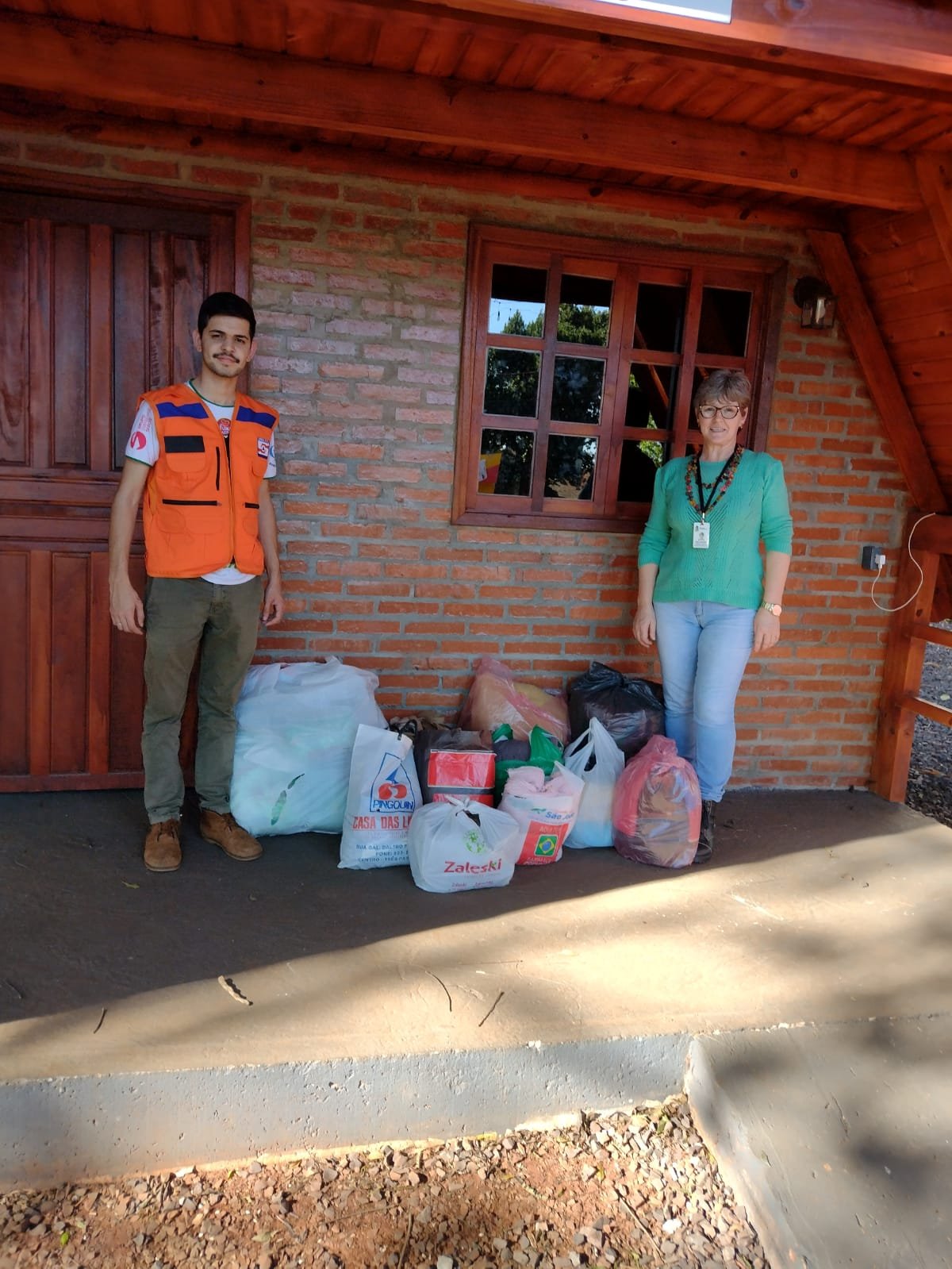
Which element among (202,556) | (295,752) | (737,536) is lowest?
(295,752)

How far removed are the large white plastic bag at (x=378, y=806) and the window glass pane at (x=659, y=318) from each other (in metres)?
2.16

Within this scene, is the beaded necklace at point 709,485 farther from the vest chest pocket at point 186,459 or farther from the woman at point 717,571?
the vest chest pocket at point 186,459

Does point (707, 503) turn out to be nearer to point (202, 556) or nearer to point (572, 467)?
point (572, 467)

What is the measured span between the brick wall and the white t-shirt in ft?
2.16

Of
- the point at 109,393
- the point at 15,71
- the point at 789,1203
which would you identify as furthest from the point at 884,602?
the point at 15,71

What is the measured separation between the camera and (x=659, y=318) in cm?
418

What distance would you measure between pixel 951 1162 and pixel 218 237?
147 inches

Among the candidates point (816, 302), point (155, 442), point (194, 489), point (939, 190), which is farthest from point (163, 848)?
point (939, 190)

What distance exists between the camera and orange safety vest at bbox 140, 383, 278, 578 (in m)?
2.96

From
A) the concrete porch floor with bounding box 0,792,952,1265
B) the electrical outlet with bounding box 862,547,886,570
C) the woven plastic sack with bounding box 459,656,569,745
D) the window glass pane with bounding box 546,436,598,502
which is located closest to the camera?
the concrete porch floor with bounding box 0,792,952,1265

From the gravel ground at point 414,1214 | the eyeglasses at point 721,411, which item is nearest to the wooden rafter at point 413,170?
the eyeglasses at point 721,411

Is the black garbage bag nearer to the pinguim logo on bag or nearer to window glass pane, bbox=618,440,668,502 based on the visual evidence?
window glass pane, bbox=618,440,668,502

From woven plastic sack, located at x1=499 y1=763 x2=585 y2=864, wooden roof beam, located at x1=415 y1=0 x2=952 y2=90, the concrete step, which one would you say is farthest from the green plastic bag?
wooden roof beam, located at x1=415 y1=0 x2=952 y2=90

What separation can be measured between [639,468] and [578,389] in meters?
0.46
